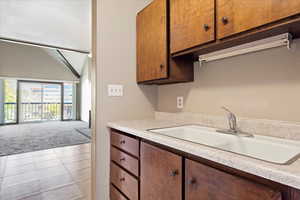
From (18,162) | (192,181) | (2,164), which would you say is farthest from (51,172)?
(192,181)

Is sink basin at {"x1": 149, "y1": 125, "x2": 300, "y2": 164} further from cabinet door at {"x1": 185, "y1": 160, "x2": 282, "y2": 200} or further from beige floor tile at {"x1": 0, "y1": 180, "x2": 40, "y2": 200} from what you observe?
beige floor tile at {"x1": 0, "y1": 180, "x2": 40, "y2": 200}

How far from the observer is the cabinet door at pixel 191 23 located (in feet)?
3.41

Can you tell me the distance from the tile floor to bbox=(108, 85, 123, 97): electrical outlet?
3.83 ft

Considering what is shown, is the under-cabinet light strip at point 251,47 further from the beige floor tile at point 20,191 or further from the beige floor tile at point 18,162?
the beige floor tile at point 18,162

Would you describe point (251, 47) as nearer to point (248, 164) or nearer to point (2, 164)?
point (248, 164)

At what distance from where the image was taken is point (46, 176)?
224cm

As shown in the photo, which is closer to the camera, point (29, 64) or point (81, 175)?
point (81, 175)

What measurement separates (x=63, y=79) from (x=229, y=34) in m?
8.47

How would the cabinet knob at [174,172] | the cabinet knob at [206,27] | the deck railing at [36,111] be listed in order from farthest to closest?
the deck railing at [36,111], the cabinet knob at [206,27], the cabinet knob at [174,172]

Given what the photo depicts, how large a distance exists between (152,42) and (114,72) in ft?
1.55

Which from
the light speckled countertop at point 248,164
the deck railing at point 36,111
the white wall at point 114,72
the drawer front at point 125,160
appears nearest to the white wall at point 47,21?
the white wall at point 114,72

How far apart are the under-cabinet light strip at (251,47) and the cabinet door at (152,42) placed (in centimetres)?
35

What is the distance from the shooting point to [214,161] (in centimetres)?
67

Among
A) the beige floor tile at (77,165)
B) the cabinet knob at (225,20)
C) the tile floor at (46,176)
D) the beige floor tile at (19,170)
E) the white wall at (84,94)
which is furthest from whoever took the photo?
the white wall at (84,94)
